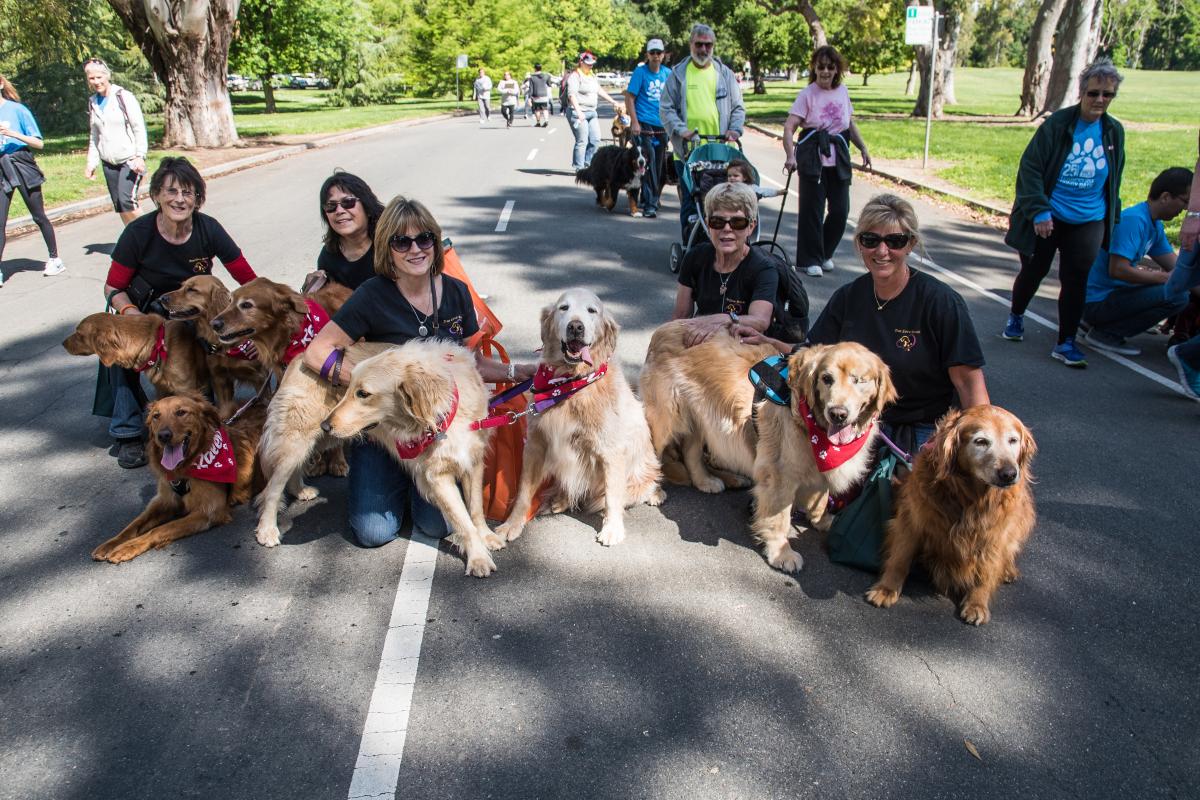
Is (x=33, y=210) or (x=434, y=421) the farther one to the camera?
(x=33, y=210)

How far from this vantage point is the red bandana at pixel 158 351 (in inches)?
181

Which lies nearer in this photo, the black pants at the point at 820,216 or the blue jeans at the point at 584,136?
the black pants at the point at 820,216

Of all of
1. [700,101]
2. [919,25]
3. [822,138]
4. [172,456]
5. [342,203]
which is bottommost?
[172,456]

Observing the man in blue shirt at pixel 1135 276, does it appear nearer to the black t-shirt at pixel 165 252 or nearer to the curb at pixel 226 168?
the black t-shirt at pixel 165 252

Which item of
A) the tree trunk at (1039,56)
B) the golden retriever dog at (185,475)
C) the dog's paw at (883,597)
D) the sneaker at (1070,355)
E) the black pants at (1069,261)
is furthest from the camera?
the tree trunk at (1039,56)

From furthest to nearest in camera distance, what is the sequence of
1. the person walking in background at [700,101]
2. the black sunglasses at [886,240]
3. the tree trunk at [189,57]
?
the tree trunk at [189,57]
the person walking in background at [700,101]
the black sunglasses at [886,240]

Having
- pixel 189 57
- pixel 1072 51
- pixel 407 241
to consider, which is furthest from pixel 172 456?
pixel 1072 51

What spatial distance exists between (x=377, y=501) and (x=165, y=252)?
8.67 ft

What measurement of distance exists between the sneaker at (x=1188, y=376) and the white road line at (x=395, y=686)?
5.55m

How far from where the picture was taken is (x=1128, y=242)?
21.9 ft

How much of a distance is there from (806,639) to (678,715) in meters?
0.75

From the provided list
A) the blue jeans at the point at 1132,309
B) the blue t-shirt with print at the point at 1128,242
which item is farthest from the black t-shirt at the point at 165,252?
the blue jeans at the point at 1132,309

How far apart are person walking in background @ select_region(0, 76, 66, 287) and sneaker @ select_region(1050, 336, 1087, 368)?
10.9 m

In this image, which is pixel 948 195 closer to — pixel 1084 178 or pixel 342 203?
pixel 1084 178
